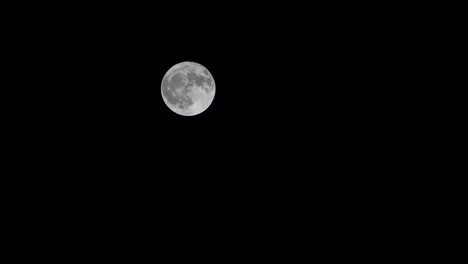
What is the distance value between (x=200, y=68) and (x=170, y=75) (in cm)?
67

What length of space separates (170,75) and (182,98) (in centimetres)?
61

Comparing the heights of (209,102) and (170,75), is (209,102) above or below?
below

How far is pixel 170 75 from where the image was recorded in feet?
20.5

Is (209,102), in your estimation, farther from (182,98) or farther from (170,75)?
(170,75)

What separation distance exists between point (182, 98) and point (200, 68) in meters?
0.80

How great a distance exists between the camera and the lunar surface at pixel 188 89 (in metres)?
6.09

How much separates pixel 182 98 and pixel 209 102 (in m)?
0.59

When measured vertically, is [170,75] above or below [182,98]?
above

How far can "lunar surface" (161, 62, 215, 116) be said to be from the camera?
6086mm

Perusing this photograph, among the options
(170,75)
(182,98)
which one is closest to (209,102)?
(182,98)

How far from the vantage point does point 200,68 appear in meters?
6.30

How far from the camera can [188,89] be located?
6059 millimetres
